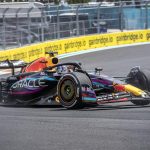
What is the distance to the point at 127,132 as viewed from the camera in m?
7.08

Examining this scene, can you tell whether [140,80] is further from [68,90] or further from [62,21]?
[62,21]

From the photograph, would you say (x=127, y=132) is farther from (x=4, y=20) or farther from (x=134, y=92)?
(x=4, y=20)

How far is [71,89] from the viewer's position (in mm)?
9898

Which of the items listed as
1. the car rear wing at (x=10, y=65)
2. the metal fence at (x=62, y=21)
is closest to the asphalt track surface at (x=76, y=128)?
the car rear wing at (x=10, y=65)

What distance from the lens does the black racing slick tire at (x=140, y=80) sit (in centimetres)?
1030

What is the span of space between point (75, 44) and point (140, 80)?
18217 mm

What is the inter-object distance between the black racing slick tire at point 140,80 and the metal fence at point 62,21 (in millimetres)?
13236

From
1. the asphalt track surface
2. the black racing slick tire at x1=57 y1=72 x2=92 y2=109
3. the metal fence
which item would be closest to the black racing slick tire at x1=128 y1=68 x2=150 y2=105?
the asphalt track surface

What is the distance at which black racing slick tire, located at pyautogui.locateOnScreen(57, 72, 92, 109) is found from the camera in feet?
31.9

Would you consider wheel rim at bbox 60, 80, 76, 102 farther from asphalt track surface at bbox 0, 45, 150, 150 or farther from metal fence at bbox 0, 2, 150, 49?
metal fence at bbox 0, 2, 150, 49

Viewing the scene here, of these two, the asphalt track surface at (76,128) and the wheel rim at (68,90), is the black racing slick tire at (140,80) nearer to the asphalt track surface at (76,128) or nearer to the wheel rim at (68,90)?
the asphalt track surface at (76,128)

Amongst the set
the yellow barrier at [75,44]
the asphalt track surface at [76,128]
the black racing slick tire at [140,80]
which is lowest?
the yellow barrier at [75,44]

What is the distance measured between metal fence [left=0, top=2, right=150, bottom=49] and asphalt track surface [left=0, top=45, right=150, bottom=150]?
13516mm

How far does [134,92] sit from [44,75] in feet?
6.31
